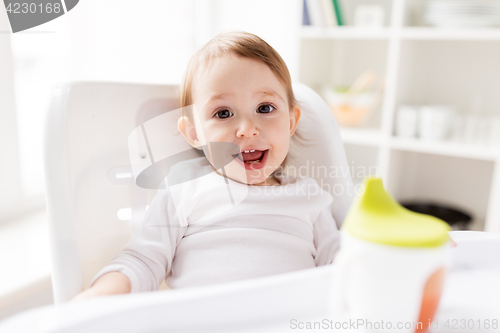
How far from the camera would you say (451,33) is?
1.38m

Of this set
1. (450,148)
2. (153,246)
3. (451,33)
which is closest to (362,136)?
(450,148)

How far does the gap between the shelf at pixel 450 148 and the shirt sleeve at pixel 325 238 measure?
917 mm

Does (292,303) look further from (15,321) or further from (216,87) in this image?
(216,87)

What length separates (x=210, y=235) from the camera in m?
0.62

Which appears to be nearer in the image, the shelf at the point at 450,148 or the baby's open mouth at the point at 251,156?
the baby's open mouth at the point at 251,156

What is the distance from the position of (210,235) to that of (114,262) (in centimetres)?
15

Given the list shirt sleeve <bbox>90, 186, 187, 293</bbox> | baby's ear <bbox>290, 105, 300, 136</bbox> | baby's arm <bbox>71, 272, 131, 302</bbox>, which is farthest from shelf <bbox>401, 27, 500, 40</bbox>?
baby's arm <bbox>71, 272, 131, 302</bbox>

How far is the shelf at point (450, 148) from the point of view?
1.38 metres

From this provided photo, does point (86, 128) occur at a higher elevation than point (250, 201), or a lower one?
higher

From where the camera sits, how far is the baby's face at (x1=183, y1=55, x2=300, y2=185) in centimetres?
59

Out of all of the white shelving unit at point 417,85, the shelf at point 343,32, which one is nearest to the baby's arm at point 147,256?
the white shelving unit at point 417,85

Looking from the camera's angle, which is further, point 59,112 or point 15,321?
point 59,112

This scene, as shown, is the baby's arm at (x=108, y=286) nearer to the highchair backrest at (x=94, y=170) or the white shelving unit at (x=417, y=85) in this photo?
the highchair backrest at (x=94, y=170)

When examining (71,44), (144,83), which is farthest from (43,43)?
(144,83)
